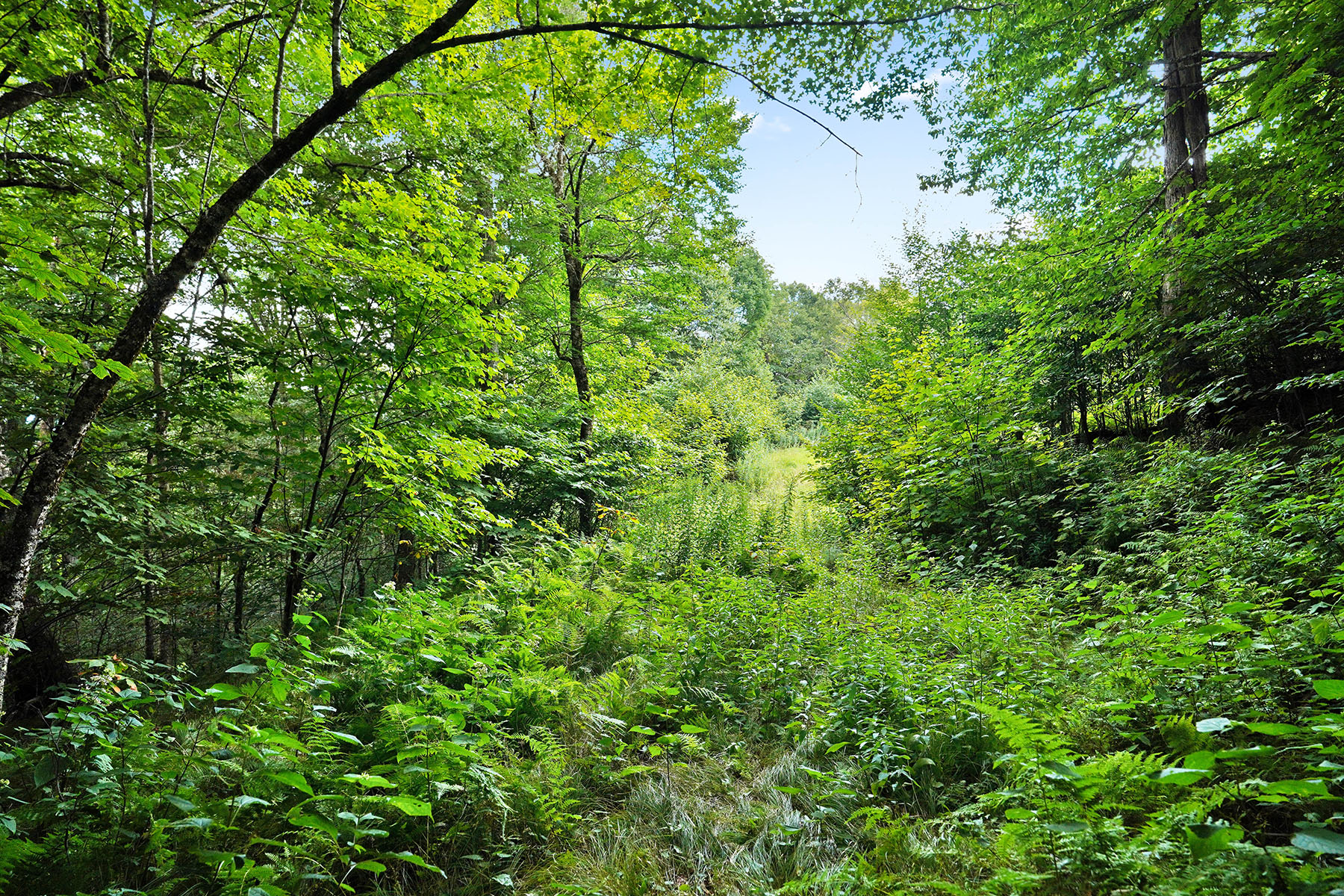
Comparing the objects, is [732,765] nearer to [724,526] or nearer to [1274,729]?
[1274,729]

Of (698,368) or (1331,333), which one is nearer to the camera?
(1331,333)

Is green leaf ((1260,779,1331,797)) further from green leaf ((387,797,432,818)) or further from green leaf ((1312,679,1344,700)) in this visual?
Result: green leaf ((387,797,432,818))

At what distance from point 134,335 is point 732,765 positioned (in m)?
4.04

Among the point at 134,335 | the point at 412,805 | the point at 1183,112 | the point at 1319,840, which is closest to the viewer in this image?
the point at 1319,840

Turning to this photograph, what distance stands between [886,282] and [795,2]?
1422cm

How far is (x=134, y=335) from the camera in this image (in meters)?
2.65

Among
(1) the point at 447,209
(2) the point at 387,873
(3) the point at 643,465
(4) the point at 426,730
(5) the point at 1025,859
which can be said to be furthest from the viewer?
(3) the point at 643,465

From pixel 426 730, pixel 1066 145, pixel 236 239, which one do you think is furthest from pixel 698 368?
pixel 426 730

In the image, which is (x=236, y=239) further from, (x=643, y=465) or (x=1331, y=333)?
(x=1331, y=333)

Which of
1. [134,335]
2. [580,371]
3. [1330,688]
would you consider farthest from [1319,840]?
[580,371]

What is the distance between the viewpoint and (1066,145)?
25.0 ft

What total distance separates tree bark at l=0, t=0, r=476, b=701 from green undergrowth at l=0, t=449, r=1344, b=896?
74 cm

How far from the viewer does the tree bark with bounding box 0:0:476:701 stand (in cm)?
243

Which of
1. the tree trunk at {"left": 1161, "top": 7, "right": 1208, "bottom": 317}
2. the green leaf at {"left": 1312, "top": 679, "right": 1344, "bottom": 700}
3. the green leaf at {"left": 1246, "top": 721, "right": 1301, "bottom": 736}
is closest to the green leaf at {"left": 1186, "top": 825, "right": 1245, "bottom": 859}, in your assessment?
the green leaf at {"left": 1246, "top": 721, "right": 1301, "bottom": 736}
